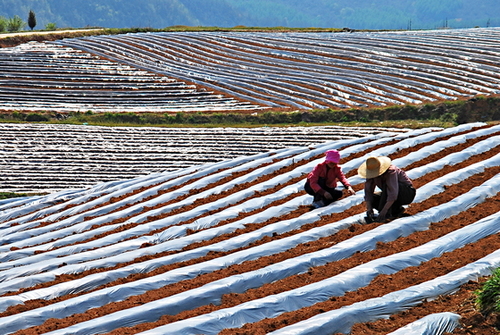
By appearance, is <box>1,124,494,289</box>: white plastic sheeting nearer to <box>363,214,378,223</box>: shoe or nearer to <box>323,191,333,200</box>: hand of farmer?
<box>323,191,333,200</box>: hand of farmer

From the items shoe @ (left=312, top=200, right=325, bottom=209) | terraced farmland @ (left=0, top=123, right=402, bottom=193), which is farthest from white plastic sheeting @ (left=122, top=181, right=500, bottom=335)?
terraced farmland @ (left=0, top=123, right=402, bottom=193)

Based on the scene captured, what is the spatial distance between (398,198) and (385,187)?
30 cm

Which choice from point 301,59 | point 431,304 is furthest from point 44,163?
point 301,59

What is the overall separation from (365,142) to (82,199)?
5.72 meters

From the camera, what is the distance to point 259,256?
7.87 meters

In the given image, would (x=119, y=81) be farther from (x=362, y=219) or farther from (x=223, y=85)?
(x=362, y=219)

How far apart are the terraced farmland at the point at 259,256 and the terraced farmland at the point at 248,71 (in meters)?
16.5

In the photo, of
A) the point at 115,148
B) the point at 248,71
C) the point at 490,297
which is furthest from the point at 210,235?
the point at 248,71

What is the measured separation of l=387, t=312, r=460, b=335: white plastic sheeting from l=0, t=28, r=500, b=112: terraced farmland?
2234 cm

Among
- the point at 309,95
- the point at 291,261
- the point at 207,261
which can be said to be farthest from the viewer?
the point at 309,95

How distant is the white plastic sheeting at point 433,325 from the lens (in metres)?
5.55

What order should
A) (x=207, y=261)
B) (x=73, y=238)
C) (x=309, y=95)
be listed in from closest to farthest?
(x=207, y=261), (x=73, y=238), (x=309, y=95)

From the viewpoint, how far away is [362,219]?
871 centimetres

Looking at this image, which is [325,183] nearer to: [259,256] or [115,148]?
[259,256]
